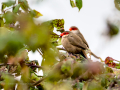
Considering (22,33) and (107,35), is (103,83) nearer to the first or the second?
(107,35)

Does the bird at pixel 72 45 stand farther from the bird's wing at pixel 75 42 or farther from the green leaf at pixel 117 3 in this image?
the green leaf at pixel 117 3

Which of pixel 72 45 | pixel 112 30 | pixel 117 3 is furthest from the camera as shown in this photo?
pixel 72 45

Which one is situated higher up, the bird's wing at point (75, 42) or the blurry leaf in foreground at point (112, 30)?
the blurry leaf in foreground at point (112, 30)

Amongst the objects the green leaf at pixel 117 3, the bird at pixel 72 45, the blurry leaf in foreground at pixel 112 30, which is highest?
the green leaf at pixel 117 3

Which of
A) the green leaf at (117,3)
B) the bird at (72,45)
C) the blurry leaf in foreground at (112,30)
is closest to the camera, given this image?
the blurry leaf in foreground at (112,30)

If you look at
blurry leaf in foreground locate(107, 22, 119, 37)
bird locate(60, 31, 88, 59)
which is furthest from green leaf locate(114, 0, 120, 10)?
bird locate(60, 31, 88, 59)

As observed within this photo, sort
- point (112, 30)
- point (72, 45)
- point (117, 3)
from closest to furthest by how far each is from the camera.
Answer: point (112, 30), point (117, 3), point (72, 45)

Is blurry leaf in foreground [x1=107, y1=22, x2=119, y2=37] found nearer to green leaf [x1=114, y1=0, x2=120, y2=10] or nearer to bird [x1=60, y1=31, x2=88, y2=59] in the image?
green leaf [x1=114, y1=0, x2=120, y2=10]

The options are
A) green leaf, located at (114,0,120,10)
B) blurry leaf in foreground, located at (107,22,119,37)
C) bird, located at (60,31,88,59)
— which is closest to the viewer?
blurry leaf in foreground, located at (107,22,119,37)

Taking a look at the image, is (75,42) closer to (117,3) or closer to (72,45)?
(72,45)

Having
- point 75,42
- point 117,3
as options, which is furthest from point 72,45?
point 117,3

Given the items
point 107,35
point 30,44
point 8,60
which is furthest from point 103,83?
point 30,44

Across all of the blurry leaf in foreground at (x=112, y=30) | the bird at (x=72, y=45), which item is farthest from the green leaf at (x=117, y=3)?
the bird at (x=72, y=45)

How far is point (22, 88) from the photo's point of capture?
69 cm
